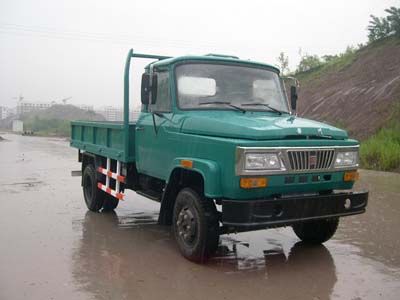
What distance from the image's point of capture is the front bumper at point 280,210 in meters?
4.62

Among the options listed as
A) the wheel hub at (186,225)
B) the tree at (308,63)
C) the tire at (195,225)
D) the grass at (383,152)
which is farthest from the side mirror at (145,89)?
the tree at (308,63)

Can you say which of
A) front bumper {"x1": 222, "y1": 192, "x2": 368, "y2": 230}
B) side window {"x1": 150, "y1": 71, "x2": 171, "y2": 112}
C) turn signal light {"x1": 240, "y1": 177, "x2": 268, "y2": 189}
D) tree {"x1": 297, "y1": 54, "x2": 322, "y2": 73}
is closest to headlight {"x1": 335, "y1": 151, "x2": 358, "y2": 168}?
front bumper {"x1": 222, "y1": 192, "x2": 368, "y2": 230}

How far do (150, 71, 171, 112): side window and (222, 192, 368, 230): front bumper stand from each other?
5.93ft

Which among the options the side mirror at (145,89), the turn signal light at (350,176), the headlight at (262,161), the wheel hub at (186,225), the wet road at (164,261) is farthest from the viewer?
the side mirror at (145,89)

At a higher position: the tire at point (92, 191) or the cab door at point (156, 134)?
the cab door at point (156, 134)

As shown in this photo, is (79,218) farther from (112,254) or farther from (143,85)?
(143,85)

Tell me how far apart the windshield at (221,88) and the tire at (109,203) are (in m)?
3.12

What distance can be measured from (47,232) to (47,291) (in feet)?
7.55

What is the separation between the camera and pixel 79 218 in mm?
7637

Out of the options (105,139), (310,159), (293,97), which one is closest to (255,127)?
(310,159)

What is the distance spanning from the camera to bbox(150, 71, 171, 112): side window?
5.97m

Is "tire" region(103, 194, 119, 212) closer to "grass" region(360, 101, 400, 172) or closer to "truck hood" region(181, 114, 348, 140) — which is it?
"truck hood" region(181, 114, 348, 140)

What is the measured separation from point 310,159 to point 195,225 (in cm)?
147

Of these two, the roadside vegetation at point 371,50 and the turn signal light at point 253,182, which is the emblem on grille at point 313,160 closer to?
the turn signal light at point 253,182
